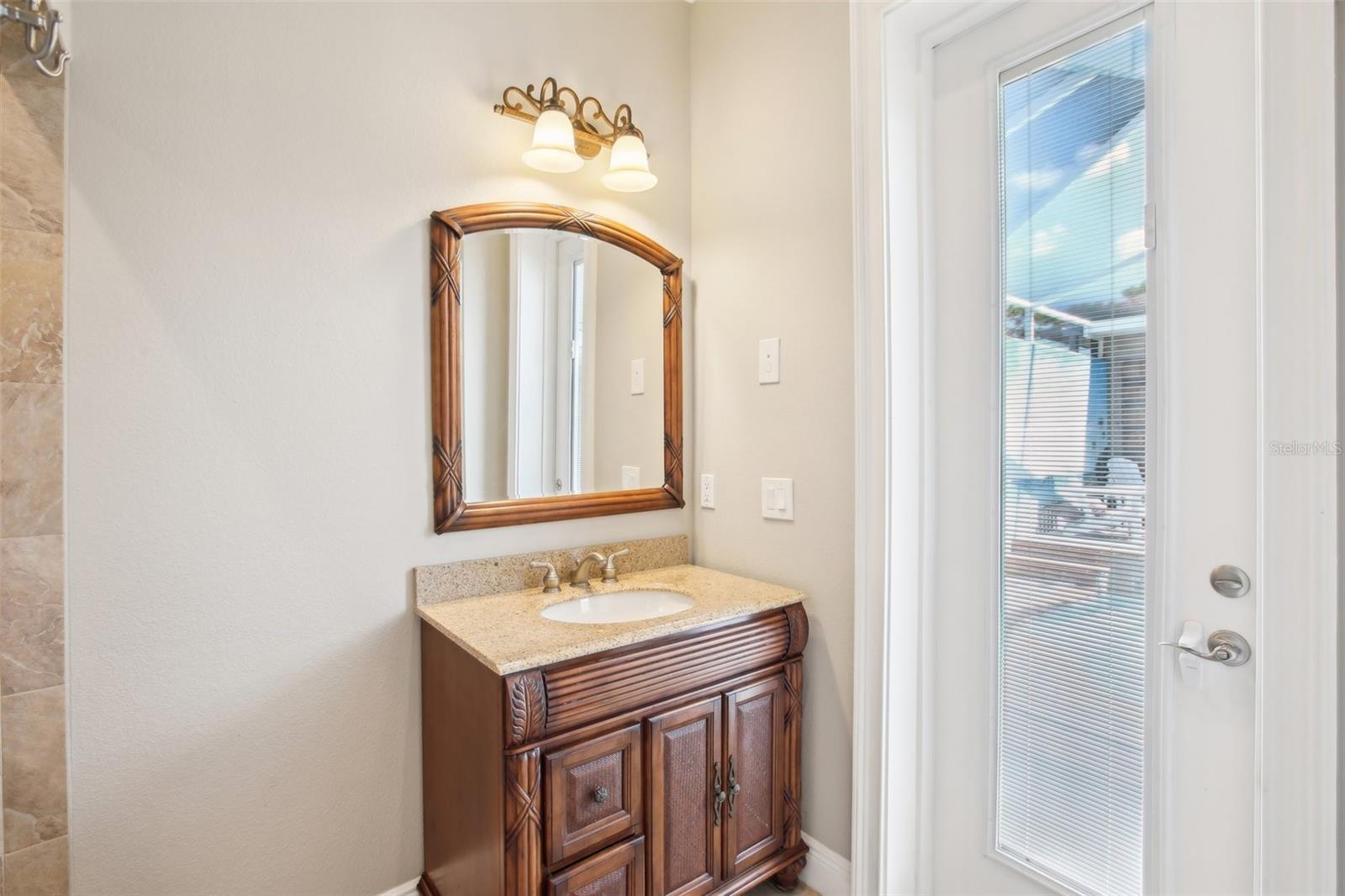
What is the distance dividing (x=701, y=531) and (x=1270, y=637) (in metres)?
1.39

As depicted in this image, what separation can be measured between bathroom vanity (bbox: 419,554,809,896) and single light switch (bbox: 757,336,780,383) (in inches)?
23.7

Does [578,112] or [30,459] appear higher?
[578,112]

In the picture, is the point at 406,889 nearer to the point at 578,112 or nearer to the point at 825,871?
the point at 825,871

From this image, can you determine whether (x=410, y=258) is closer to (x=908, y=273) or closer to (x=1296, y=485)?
(x=908, y=273)

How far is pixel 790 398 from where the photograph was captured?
1.81 m

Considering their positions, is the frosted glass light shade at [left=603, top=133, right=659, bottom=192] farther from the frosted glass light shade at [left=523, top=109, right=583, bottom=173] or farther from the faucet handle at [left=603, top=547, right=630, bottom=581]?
the faucet handle at [left=603, top=547, right=630, bottom=581]

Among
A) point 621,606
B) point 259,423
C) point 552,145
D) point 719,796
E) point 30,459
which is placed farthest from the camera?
point 621,606

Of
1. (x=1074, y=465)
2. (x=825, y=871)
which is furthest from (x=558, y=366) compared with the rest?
(x=825, y=871)

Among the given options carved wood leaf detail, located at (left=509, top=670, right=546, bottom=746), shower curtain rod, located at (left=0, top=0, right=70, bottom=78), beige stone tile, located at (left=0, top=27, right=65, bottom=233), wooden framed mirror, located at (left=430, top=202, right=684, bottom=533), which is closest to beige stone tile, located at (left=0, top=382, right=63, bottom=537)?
beige stone tile, located at (left=0, top=27, right=65, bottom=233)

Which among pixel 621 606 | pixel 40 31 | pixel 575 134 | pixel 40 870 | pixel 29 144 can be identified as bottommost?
pixel 40 870

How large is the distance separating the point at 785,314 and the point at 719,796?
4.14ft

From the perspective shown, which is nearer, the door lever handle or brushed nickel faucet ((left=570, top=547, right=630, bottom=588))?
the door lever handle

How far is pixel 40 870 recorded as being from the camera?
1228 millimetres

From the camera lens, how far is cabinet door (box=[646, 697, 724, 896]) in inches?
56.9
